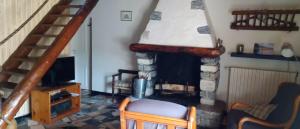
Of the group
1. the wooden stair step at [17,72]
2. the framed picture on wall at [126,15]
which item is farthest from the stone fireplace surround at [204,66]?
the wooden stair step at [17,72]

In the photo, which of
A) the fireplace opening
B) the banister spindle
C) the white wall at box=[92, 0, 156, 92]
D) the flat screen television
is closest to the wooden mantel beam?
the fireplace opening

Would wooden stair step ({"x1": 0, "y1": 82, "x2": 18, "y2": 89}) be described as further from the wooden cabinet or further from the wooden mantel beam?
the wooden mantel beam

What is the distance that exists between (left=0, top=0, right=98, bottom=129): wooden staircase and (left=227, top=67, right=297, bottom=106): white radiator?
103 inches

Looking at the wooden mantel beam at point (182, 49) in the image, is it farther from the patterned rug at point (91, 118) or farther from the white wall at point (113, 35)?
the patterned rug at point (91, 118)

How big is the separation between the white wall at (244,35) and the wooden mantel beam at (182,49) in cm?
34

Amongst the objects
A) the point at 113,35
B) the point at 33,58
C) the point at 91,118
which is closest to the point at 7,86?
the point at 33,58

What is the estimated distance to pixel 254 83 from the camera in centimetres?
414

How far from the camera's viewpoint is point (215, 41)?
402 centimetres

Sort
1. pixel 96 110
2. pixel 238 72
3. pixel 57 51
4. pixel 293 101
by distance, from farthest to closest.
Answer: pixel 96 110 → pixel 238 72 → pixel 57 51 → pixel 293 101

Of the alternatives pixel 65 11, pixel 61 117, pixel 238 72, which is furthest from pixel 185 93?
pixel 65 11

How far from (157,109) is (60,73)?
2.97 metres

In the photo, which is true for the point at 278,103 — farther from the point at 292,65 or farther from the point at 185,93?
the point at 185,93

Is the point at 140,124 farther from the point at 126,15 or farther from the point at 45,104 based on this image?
the point at 126,15

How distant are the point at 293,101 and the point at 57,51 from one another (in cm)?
293
